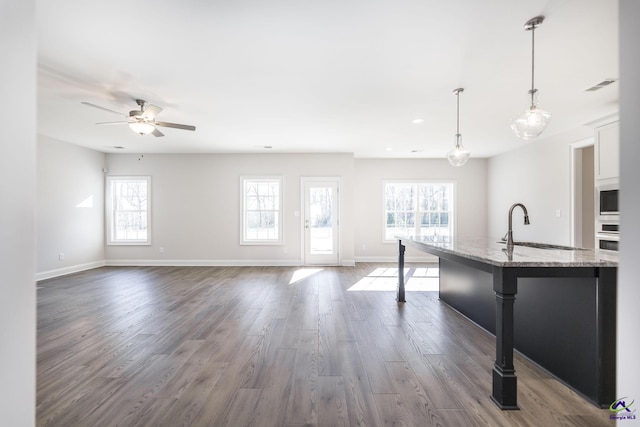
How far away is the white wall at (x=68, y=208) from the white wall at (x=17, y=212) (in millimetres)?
6133

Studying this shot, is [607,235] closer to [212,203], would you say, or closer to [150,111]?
[150,111]

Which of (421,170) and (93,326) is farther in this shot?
(421,170)

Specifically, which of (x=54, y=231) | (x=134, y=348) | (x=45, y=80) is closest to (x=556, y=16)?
(x=134, y=348)

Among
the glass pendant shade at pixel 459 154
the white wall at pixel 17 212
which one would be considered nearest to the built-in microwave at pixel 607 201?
the glass pendant shade at pixel 459 154

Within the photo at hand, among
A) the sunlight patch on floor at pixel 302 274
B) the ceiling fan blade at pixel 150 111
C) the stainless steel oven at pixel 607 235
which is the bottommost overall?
the sunlight patch on floor at pixel 302 274

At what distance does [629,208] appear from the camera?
0.98 metres

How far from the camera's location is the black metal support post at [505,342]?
1824 mm

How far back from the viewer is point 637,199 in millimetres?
962

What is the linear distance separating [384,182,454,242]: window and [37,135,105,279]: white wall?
701 cm

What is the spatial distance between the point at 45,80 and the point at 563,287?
17.3ft

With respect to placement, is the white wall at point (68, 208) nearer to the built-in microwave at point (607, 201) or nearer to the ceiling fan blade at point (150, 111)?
the ceiling fan blade at point (150, 111)

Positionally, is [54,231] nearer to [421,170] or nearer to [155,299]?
[155,299]

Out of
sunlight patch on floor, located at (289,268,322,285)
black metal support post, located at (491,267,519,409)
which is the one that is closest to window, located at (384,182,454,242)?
sunlight patch on floor, located at (289,268,322,285)

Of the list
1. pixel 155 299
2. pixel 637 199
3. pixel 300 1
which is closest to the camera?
pixel 637 199
